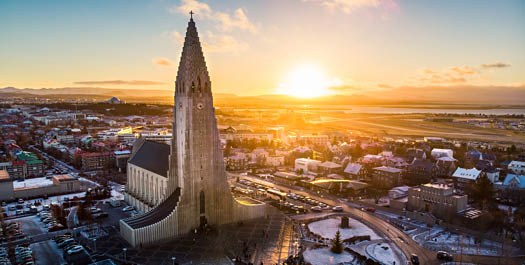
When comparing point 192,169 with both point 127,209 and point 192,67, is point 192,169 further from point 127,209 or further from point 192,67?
point 127,209

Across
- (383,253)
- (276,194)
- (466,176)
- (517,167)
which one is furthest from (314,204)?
(517,167)

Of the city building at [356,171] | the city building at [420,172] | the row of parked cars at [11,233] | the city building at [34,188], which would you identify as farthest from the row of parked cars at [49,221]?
the city building at [420,172]

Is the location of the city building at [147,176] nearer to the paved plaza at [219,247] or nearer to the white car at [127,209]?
the white car at [127,209]

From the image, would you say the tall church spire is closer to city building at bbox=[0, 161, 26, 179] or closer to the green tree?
the green tree

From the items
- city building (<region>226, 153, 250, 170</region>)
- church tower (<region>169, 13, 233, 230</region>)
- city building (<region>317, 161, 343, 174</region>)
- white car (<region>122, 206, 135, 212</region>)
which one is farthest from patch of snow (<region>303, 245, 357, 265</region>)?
city building (<region>226, 153, 250, 170</region>)

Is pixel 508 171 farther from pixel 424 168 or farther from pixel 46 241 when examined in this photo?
pixel 46 241
